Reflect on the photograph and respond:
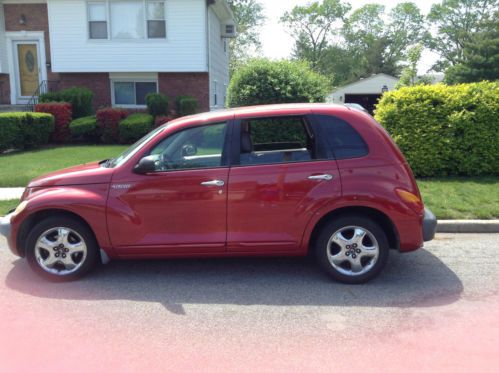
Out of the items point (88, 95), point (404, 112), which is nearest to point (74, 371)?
point (404, 112)

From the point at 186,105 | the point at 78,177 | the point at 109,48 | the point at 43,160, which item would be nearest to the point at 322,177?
the point at 78,177

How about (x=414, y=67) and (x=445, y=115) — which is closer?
(x=445, y=115)

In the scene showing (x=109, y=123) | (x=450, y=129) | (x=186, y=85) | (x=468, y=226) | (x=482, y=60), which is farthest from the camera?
(x=482, y=60)

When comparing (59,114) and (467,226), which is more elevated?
(59,114)

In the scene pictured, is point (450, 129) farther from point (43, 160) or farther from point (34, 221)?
point (43, 160)

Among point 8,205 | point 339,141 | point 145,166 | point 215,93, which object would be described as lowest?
point 8,205

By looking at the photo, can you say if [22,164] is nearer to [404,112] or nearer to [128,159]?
[128,159]

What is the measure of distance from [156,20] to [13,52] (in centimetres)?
622

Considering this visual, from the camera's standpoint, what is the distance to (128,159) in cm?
474

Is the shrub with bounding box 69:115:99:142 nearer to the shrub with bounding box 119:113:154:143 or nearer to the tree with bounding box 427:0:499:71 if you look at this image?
the shrub with bounding box 119:113:154:143

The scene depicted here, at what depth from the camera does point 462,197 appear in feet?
24.9

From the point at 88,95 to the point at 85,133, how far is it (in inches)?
87.2

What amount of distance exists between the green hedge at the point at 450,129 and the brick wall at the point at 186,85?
10940 millimetres

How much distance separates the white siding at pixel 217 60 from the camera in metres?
19.5
